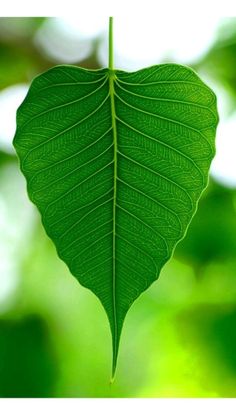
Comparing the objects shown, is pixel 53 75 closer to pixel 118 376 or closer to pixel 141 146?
pixel 141 146

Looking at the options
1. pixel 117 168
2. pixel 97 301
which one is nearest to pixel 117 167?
pixel 117 168

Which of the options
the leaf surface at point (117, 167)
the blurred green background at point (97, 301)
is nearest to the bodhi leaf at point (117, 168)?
the leaf surface at point (117, 167)

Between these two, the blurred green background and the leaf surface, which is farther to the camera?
the blurred green background

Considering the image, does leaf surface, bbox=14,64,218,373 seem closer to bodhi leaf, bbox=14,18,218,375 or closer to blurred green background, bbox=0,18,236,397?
bodhi leaf, bbox=14,18,218,375

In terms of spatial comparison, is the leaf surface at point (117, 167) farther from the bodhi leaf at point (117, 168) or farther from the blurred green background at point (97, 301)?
the blurred green background at point (97, 301)

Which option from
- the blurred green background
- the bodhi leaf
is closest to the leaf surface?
the bodhi leaf

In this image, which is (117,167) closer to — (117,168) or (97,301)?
(117,168)

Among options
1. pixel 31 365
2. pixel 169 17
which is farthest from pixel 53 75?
pixel 169 17
